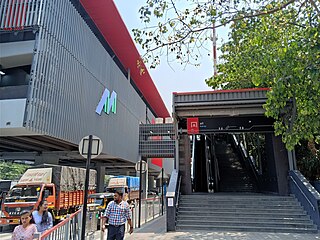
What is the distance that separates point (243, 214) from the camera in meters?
10.0

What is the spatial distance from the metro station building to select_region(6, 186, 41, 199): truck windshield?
8.68ft

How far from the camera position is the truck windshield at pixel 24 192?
11.6 m

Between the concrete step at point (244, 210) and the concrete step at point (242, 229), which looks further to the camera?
the concrete step at point (244, 210)

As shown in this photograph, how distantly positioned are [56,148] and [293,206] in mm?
15577

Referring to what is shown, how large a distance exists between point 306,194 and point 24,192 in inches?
434

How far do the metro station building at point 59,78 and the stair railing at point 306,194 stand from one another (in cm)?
697

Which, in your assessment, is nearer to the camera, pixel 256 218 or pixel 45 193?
pixel 256 218

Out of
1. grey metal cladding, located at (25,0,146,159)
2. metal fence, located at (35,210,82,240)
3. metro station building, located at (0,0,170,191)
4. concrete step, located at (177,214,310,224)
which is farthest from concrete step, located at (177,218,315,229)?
grey metal cladding, located at (25,0,146,159)

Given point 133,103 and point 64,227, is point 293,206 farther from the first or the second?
point 133,103

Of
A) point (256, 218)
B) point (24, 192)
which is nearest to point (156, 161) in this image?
point (24, 192)

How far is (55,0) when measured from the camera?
49.4ft

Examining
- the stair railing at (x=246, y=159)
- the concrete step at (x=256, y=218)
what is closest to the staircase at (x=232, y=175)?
the stair railing at (x=246, y=159)

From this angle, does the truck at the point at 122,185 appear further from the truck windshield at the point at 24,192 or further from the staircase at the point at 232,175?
the truck windshield at the point at 24,192

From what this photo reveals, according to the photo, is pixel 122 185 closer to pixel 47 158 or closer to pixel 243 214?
pixel 47 158
